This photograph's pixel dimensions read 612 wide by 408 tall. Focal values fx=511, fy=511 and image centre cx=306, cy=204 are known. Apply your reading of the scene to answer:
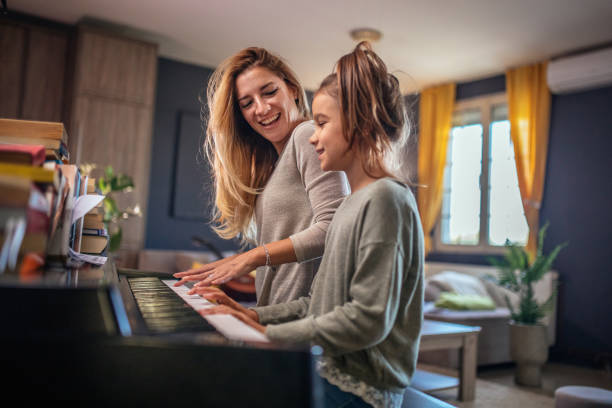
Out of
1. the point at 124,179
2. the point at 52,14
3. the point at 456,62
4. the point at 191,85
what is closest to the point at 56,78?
the point at 52,14

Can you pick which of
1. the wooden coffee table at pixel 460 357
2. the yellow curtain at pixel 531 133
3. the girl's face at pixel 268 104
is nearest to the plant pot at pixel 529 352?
the wooden coffee table at pixel 460 357

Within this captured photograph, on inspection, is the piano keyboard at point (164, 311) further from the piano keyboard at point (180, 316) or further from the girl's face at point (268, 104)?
the girl's face at point (268, 104)

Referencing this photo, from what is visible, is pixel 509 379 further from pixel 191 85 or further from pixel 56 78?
pixel 56 78

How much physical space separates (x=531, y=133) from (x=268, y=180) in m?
4.39

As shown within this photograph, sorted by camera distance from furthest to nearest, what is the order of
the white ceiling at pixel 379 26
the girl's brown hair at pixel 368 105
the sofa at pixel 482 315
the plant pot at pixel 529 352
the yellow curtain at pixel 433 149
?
the yellow curtain at pixel 433 149 → the white ceiling at pixel 379 26 → the sofa at pixel 482 315 → the plant pot at pixel 529 352 → the girl's brown hair at pixel 368 105

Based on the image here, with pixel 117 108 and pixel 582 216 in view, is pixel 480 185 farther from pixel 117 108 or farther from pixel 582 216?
pixel 117 108

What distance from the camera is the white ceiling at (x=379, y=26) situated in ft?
13.4

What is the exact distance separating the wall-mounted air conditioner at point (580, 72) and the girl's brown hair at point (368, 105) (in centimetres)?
437

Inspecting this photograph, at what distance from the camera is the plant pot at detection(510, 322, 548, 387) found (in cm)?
363

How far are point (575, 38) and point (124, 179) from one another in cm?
402

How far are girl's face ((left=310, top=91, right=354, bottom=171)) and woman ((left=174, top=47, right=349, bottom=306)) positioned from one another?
0.16 meters

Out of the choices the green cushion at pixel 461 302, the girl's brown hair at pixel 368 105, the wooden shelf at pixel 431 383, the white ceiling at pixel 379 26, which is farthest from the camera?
the white ceiling at pixel 379 26

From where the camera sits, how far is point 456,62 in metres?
5.27

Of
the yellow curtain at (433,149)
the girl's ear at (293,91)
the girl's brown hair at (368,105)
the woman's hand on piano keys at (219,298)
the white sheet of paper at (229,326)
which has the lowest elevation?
the woman's hand on piano keys at (219,298)
